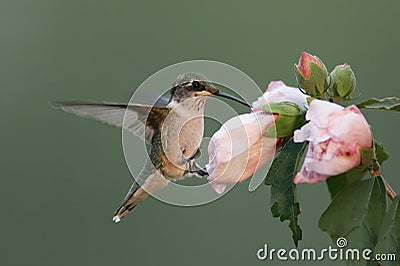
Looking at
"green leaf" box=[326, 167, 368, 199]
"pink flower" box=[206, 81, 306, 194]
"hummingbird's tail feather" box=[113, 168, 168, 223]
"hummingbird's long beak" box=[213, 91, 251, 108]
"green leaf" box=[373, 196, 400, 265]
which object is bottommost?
"hummingbird's tail feather" box=[113, 168, 168, 223]

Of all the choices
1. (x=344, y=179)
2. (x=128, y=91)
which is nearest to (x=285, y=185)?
(x=344, y=179)

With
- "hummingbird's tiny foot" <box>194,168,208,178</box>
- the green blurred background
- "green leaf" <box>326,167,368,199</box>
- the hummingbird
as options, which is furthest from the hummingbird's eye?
the green blurred background

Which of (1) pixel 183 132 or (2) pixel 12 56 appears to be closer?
(1) pixel 183 132

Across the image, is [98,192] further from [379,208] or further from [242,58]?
[379,208]

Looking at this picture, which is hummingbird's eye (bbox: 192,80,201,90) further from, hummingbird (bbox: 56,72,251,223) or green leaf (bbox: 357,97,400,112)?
green leaf (bbox: 357,97,400,112)

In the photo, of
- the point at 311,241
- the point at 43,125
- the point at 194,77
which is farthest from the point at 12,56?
the point at 194,77

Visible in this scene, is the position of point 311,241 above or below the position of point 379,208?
below

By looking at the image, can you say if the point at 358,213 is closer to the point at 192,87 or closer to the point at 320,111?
the point at 320,111
